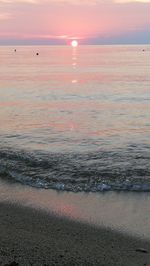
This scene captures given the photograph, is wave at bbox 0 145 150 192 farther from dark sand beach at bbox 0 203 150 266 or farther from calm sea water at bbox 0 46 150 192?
dark sand beach at bbox 0 203 150 266

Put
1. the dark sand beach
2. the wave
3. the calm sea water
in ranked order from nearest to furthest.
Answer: the dark sand beach
the wave
the calm sea water

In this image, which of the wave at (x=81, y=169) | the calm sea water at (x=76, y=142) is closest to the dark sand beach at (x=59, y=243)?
the wave at (x=81, y=169)

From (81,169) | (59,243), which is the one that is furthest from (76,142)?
(59,243)

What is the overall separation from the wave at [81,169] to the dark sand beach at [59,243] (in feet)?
8.57

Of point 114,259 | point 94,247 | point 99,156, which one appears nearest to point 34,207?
point 94,247

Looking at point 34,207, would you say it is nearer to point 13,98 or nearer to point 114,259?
point 114,259

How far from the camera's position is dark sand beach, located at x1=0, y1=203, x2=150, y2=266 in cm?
665

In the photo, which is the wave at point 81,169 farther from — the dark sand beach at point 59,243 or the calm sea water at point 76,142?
the dark sand beach at point 59,243

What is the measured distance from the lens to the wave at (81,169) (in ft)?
38.0

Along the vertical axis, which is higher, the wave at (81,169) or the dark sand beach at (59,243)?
the dark sand beach at (59,243)

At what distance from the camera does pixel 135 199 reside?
34.1ft

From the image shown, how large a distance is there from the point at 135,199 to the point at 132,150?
5286 millimetres

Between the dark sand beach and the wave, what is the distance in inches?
103

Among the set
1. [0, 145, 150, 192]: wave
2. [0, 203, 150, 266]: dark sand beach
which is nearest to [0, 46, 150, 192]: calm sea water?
[0, 145, 150, 192]: wave
